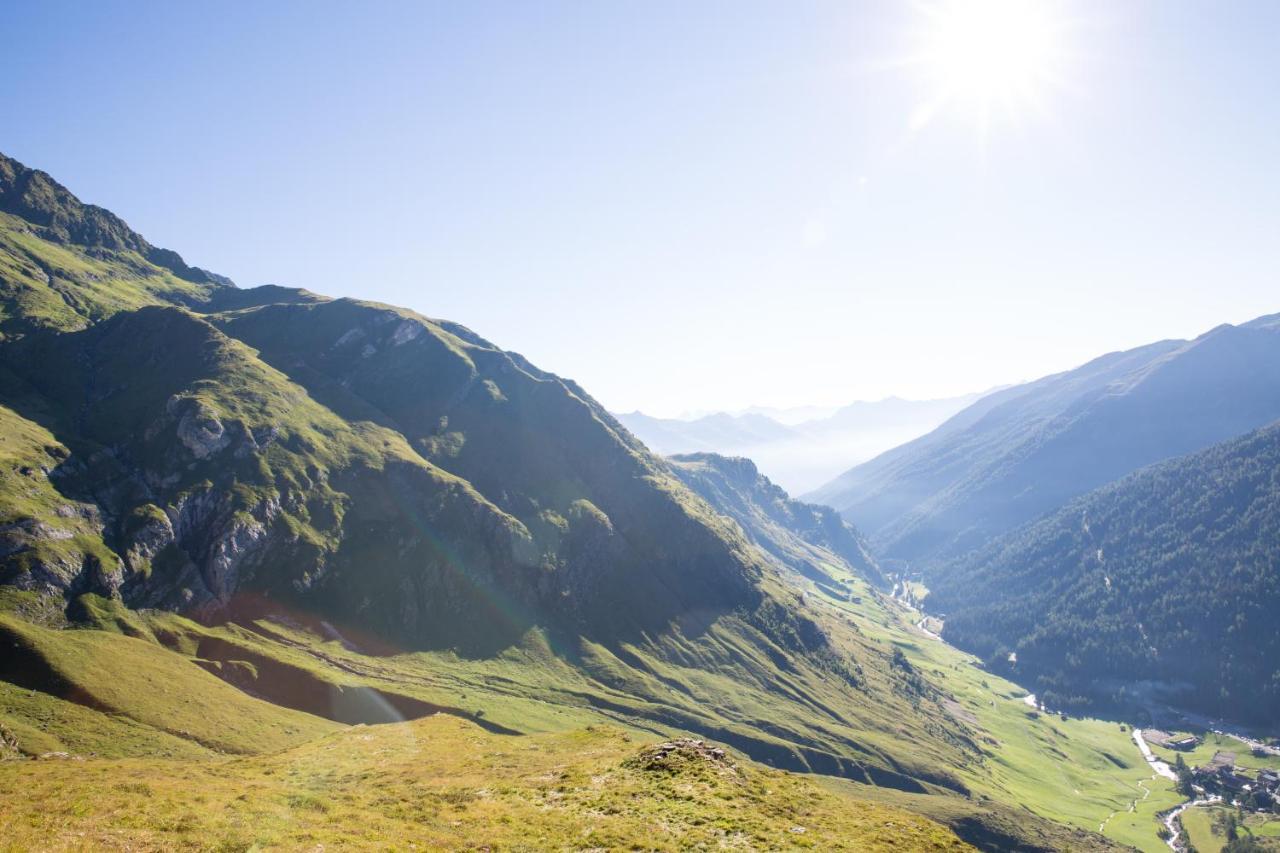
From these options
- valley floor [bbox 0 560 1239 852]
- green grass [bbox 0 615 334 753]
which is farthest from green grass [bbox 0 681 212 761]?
green grass [bbox 0 615 334 753]

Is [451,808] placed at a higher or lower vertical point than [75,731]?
higher

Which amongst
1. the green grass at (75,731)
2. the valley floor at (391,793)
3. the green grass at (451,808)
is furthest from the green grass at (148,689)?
the green grass at (451,808)

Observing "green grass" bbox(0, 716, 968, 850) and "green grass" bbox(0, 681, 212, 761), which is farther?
"green grass" bbox(0, 681, 212, 761)

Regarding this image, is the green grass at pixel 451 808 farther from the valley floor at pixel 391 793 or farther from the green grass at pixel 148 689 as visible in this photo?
the green grass at pixel 148 689

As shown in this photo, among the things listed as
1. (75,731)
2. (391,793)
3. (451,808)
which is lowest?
(75,731)

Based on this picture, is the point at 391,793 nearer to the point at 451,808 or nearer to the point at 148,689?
the point at 451,808

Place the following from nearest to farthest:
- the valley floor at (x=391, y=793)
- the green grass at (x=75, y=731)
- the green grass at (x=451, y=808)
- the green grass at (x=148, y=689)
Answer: the green grass at (x=451, y=808)
the valley floor at (x=391, y=793)
the green grass at (x=75, y=731)
the green grass at (x=148, y=689)

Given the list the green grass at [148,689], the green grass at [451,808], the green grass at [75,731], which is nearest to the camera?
the green grass at [451,808]

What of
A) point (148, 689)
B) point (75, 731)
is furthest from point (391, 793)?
point (148, 689)

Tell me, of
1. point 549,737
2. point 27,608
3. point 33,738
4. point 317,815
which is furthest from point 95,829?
point 27,608

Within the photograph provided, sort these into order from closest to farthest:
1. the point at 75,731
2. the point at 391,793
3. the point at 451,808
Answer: the point at 451,808 < the point at 391,793 < the point at 75,731

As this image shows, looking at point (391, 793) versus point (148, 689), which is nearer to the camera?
point (391, 793)

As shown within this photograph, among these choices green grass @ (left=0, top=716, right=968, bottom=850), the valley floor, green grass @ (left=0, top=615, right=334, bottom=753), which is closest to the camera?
green grass @ (left=0, top=716, right=968, bottom=850)

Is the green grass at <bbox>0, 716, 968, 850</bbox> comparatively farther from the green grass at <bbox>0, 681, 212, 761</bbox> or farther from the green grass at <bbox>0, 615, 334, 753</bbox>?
the green grass at <bbox>0, 615, 334, 753</bbox>
